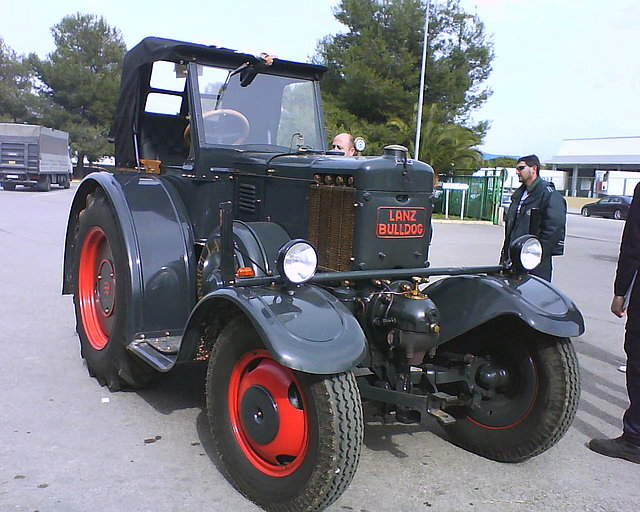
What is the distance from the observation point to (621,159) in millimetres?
58375

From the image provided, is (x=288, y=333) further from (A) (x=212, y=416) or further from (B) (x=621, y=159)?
(B) (x=621, y=159)

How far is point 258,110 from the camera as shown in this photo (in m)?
5.15

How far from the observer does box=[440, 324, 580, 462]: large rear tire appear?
12.6 feet

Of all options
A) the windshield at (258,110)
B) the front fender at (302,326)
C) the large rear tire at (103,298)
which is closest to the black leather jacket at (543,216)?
the windshield at (258,110)

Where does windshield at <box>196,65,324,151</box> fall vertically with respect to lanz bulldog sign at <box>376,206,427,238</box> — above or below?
above

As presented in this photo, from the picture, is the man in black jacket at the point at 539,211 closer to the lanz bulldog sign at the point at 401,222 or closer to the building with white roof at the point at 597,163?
the lanz bulldog sign at the point at 401,222

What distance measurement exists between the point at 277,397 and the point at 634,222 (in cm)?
263

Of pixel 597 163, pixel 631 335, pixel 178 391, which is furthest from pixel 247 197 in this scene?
pixel 597 163

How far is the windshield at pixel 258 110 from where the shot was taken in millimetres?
4938

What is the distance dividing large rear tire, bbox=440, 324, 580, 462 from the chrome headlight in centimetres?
44

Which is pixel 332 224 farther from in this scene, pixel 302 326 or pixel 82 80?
pixel 82 80

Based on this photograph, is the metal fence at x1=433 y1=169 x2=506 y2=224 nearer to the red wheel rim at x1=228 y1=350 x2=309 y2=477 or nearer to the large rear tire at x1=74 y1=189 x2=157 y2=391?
the large rear tire at x1=74 y1=189 x2=157 y2=391

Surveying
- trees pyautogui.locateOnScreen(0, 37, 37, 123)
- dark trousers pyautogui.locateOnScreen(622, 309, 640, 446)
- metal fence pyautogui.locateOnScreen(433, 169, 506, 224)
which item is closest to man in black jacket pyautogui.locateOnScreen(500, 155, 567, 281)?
dark trousers pyautogui.locateOnScreen(622, 309, 640, 446)

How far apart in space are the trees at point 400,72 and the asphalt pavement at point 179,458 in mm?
24177
